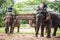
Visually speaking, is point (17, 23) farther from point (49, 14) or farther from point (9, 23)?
point (49, 14)

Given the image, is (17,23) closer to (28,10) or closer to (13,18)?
(13,18)

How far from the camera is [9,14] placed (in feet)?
52.7

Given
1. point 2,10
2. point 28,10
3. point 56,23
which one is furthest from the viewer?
point 28,10

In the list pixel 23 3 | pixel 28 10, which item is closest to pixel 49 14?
pixel 28 10

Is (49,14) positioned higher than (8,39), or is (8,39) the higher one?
(49,14)

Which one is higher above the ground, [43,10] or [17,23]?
[43,10]

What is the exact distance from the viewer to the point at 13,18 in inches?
643

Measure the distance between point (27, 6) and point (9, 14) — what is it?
11158 millimetres

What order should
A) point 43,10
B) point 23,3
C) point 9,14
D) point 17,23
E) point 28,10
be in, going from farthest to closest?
point 23,3 → point 28,10 → point 17,23 → point 9,14 → point 43,10

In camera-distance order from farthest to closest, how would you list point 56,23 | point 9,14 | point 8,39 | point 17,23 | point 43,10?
point 17,23 → point 9,14 → point 56,23 → point 43,10 → point 8,39

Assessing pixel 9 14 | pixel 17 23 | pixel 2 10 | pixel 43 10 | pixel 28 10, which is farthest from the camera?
pixel 28 10

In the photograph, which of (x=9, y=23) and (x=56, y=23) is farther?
(x=9, y=23)

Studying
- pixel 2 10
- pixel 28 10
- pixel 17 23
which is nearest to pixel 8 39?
pixel 17 23

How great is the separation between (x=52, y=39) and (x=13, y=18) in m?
3.92
